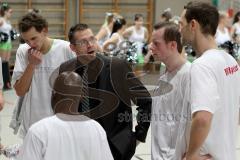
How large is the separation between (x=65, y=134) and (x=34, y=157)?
16 centimetres

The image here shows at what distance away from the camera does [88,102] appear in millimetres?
2812

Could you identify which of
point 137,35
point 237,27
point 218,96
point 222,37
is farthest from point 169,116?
point 237,27

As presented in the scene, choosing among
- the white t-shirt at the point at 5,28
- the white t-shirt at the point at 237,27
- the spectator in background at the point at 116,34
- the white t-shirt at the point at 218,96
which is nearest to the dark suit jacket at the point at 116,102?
the white t-shirt at the point at 218,96

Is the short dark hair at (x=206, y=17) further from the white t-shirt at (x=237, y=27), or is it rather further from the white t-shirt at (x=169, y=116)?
the white t-shirt at (x=237, y=27)

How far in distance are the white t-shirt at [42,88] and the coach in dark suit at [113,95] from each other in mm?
389

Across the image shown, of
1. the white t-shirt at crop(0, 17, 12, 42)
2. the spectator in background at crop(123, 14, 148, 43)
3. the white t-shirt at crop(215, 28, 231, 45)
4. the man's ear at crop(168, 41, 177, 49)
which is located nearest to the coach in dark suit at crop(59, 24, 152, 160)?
the man's ear at crop(168, 41, 177, 49)

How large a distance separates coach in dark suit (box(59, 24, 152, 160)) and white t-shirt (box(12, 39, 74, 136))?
1.27 feet

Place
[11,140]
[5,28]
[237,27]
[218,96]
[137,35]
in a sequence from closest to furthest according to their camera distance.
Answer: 1. [218,96]
2. [11,140]
3. [5,28]
4. [237,27]
5. [137,35]

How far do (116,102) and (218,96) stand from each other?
2.54 ft

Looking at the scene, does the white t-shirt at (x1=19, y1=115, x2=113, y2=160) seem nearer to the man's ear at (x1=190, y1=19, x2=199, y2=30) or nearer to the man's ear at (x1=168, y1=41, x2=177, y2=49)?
the man's ear at (x1=190, y1=19, x2=199, y2=30)

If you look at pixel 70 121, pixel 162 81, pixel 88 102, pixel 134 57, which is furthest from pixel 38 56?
pixel 134 57

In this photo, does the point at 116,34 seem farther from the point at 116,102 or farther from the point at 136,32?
the point at 116,102

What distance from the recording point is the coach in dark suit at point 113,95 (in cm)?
281

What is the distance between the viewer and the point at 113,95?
9.53 ft
